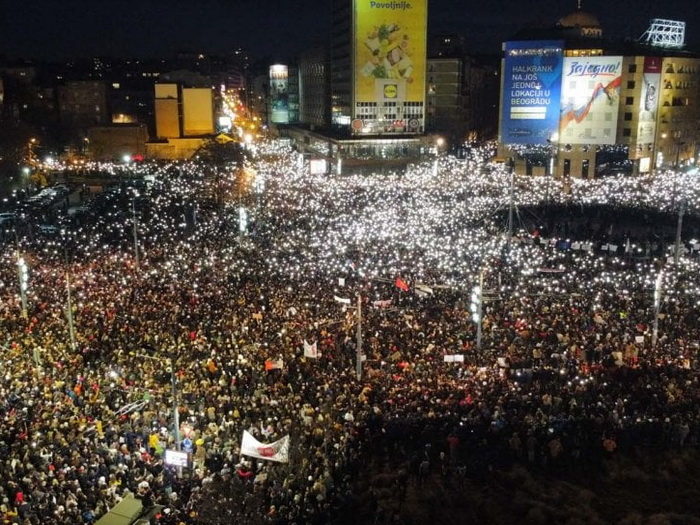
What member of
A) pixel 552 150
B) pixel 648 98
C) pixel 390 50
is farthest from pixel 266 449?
pixel 390 50

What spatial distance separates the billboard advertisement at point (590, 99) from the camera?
5306cm

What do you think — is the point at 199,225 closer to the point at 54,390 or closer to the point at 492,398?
the point at 54,390

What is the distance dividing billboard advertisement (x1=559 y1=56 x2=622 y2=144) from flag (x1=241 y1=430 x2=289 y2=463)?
4826 cm

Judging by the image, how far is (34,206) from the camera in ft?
131

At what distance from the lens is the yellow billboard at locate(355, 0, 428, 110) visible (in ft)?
195

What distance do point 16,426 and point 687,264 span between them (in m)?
21.6

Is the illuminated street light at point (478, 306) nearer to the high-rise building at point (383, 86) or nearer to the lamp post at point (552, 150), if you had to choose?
the lamp post at point (552, 150)

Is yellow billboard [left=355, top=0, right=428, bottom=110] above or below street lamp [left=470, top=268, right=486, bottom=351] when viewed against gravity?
above

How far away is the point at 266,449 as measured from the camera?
488 inches

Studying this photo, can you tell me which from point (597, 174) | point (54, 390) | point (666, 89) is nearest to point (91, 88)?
point (597, 174)

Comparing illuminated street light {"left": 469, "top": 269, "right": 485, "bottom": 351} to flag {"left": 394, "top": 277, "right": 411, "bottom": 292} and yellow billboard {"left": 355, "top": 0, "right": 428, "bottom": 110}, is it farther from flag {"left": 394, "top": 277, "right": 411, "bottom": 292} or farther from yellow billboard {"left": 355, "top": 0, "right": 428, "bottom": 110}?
yellow billboard {"left": 355, "top": 0, "right": 428, "bottom": 110}

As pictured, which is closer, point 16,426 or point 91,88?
point 16,426

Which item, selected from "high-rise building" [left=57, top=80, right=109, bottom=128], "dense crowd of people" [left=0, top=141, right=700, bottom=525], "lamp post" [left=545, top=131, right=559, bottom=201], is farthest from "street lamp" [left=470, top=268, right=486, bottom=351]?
"high-rise building" [left=57, top=80, right=109, bottom=128]

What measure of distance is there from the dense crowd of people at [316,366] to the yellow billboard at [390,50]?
35.7 meters
